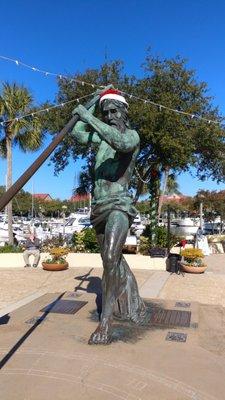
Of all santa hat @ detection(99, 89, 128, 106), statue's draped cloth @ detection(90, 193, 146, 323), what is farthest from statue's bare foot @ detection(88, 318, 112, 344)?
santa hat @ detection(99, 89, 128, 106)

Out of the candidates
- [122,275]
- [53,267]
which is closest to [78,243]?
[53,267]

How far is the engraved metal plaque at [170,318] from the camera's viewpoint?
17.4 feet

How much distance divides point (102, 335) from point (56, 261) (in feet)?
29.4

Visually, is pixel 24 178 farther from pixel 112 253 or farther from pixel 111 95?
pixel 111 95

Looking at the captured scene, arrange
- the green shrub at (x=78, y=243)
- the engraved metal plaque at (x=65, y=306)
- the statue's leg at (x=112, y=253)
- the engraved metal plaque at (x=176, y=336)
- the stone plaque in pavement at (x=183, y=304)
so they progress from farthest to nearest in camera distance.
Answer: the green shrub at (x=78, y=243), the stone plaque in pavement at (x=183, y=304), the engraved metal plaque at (x=65, y=306), the statue's leg at (x=112, y=253), the engraved metal plaque at (x=176, y=336)

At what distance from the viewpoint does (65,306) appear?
6.20 m

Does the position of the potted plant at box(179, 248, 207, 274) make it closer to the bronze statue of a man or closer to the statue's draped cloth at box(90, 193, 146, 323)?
the statue's draped cloth at box(90, 193, 146, 323)

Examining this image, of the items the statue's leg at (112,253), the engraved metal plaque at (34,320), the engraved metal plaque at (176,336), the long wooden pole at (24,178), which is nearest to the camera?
the long wooden pole at (24,178)

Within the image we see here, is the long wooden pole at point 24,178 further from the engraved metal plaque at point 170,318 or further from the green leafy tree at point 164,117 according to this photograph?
the green leafy tree at point 164,117

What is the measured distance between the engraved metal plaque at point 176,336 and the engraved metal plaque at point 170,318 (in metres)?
0.39

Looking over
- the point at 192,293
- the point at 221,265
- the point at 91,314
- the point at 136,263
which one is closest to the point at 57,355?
the point at 91,314

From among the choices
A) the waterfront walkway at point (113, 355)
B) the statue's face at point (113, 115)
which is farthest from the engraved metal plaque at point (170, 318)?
the statue's face at point (113, 115)

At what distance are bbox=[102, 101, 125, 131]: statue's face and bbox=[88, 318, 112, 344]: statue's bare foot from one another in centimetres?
222

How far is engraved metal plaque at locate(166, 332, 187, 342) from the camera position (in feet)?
15.3
